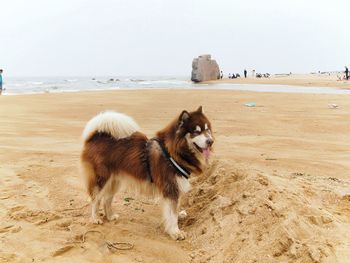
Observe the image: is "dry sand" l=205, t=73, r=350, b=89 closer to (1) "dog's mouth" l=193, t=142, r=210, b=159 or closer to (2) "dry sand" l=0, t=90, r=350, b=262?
(2) "dry sand" l=0, t=90, r=350, b=262

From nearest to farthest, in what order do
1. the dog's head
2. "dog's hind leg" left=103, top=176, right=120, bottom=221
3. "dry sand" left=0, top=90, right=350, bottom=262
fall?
"dry sand" left=0, top=90, right=350, bottom=262, the dog's head, "dog's hind leg" left=103, top=176, right=120, bottom=221

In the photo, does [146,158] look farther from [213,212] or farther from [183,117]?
[213,212]

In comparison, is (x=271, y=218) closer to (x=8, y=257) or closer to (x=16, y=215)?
(x=8, y=257)

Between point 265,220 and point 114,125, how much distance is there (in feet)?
6.71

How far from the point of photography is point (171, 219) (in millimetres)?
4117

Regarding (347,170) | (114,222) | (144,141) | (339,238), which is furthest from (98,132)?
(347,170)

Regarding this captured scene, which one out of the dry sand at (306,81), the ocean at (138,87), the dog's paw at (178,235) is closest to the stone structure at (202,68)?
the ocean at (138,87)

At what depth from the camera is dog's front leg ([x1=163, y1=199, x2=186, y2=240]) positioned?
4070mm

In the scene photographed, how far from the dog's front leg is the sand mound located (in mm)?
173

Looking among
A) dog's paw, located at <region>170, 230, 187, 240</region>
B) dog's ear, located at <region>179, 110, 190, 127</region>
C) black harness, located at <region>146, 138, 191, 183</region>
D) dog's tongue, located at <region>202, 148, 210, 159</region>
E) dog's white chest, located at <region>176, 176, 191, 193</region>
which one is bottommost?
dog's paw, located at <region>170, 230, 187, 240</region>

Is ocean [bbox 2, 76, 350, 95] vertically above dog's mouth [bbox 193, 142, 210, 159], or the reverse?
dog's mouth [bbox 193, 142, 210, 159]

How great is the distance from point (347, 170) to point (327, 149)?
1.71 meters

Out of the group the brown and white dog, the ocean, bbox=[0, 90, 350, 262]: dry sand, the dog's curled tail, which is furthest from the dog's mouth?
the ocean

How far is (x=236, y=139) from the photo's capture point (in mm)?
8727
